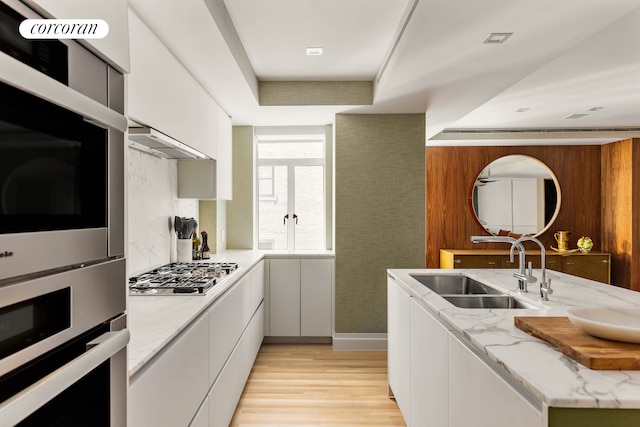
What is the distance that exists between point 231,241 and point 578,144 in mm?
4876

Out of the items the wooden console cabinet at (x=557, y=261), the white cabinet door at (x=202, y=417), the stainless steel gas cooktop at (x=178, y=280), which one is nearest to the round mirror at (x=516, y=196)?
the wooden console cabinet at (x=557, y=261)

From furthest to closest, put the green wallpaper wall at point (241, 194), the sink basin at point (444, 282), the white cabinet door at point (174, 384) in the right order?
the green wallpaper wall at point (241, 194), the sink basin at point (444, 282), the white cabinet door at point (174, 384)

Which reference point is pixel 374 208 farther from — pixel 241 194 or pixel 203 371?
pixel 203 371

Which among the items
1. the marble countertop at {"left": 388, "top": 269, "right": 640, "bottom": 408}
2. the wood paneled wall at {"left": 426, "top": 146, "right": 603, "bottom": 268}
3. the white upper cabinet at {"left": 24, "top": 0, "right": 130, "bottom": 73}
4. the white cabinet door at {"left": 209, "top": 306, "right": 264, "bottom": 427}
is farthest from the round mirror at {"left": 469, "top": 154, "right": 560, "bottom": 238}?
the white upper cabinet at {"left": 24, "top": 0, "right": 130, "bottom": 73}

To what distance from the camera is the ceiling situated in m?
1.82

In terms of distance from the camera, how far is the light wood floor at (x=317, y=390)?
2461 mm

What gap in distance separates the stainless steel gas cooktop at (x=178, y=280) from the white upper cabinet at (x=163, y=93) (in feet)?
2.69

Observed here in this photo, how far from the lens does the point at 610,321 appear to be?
1.27 metres

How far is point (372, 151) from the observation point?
Answer: 3.63m

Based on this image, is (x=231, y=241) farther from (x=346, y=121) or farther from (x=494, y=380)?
(x=494, y=380)

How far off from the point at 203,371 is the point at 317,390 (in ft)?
4.52

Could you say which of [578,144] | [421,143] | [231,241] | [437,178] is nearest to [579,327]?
[421,143]

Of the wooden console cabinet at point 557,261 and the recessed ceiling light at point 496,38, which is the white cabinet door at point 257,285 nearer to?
the recessed ceiling light at point 496,38

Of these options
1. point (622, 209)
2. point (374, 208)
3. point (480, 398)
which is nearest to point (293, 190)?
point (374, 208)
